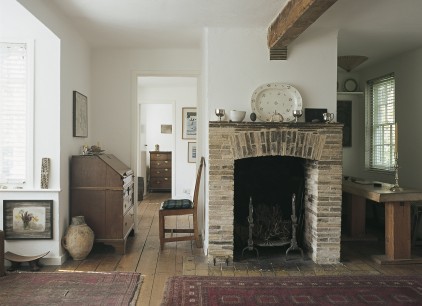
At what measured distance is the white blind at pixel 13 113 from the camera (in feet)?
13.3

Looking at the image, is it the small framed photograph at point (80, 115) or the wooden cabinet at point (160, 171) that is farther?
the wooden cabinet at point (160, 171)

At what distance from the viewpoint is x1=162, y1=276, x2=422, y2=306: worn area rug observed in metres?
3.19

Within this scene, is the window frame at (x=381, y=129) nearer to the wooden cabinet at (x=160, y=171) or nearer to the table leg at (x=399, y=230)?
the table leg at (x=399, y=230)

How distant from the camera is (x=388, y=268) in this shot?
4.13 metres

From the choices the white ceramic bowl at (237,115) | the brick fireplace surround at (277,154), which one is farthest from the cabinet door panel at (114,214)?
the white ceramic bowl at (237,115)

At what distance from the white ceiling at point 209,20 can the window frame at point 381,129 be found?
3.20 ft

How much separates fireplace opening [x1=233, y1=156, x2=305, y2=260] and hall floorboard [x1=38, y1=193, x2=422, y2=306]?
14.1 inches

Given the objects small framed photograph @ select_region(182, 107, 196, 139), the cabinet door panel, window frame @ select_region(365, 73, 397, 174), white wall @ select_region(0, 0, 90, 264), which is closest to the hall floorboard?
the cabinet door panel

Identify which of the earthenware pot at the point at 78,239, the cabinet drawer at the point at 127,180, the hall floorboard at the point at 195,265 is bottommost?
the hall floorboard at the point at 195,265

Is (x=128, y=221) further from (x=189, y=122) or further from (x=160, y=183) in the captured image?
(x=160, y=183)

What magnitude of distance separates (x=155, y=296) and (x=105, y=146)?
2713mm

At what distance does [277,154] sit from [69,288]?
7.74 ft

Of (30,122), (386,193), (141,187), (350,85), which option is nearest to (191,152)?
(141,187)

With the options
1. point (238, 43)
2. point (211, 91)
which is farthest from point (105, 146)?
point (238, 43)
